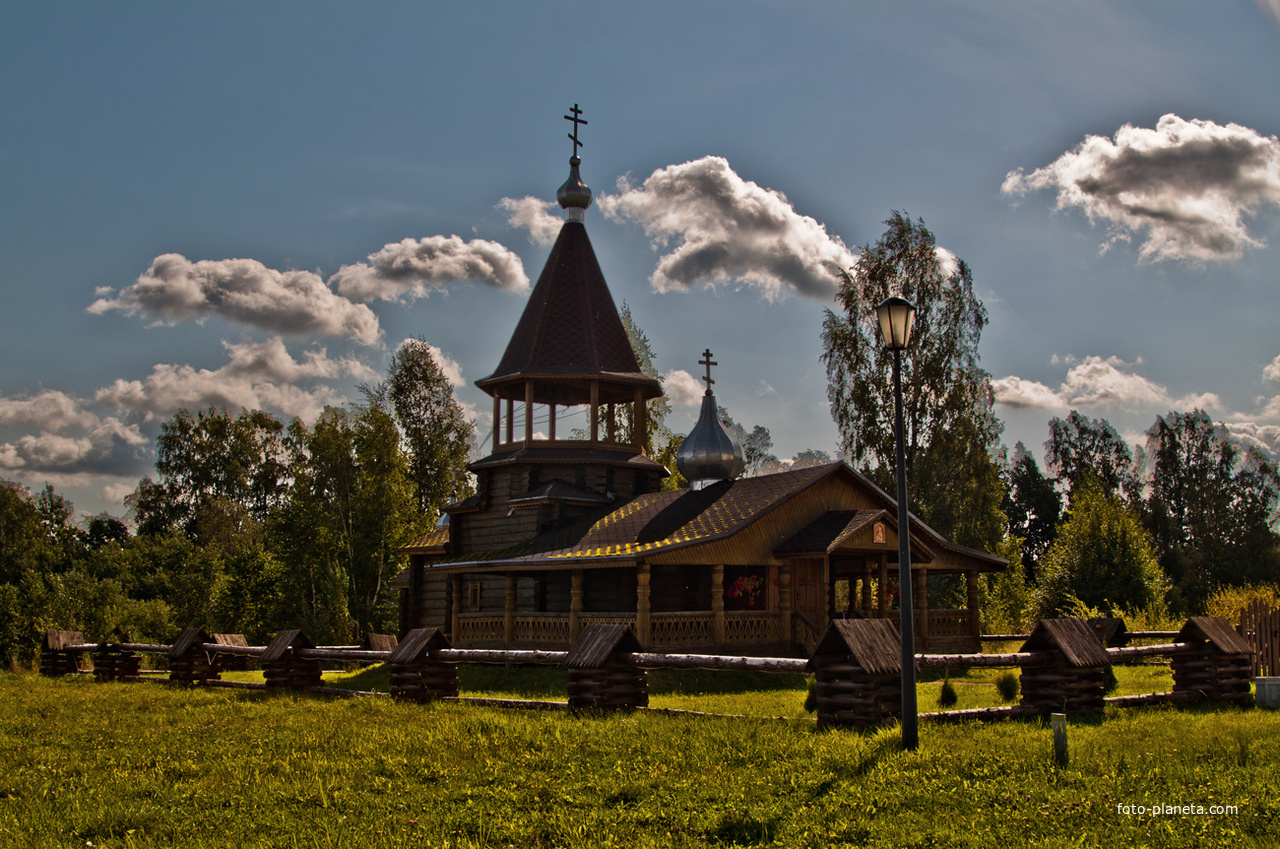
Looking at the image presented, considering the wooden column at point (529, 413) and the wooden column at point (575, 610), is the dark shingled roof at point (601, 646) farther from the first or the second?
the wooden column at point (529, 413)

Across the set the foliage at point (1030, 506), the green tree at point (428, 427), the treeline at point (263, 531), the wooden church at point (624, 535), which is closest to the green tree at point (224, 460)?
the treeline at point (263, 531)

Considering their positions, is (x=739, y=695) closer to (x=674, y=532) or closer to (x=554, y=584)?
(x=674, y=532)

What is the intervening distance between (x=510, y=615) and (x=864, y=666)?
1544cm

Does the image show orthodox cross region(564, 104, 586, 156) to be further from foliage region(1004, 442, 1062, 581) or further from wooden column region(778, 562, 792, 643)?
foliage region(1004, 442, 1062, 581)

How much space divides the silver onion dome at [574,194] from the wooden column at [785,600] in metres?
13.5

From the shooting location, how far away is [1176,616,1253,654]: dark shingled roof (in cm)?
1318

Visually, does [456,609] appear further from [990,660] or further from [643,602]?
[990,660]

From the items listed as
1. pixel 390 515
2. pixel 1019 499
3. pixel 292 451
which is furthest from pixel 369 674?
pixel 1019 499

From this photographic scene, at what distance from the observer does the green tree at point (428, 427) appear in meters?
47.4

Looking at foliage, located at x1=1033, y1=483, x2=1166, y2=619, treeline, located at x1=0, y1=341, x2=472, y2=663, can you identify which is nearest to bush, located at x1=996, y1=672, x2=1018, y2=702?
foliage, located at x1=1033, y1=483, x2=1166, y2=619

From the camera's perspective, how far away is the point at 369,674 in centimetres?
2534

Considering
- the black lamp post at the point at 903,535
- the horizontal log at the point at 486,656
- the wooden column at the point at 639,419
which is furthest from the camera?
the wooden column at the point at 639,419

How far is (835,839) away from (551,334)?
73.4ft

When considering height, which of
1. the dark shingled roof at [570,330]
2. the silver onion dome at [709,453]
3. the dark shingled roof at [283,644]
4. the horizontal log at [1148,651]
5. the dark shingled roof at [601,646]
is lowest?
the dark shingled roof at [283,644]
